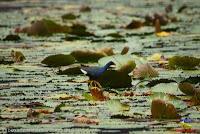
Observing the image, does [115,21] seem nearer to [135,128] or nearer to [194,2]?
[194,2]

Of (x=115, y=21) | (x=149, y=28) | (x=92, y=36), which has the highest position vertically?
(x=115, y=21)

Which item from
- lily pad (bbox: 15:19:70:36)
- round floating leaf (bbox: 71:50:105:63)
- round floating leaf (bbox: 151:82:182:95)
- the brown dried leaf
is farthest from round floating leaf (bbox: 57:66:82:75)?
lily pad (bbox: 15:19:70:36)

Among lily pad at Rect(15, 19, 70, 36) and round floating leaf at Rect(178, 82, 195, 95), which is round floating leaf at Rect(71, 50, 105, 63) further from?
lily pad at Rect(15, 19, 70, 36)

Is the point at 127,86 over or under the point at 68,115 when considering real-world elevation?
over

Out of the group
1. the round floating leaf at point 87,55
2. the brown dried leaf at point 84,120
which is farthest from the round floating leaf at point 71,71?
the brown dried leaf at point 84,120

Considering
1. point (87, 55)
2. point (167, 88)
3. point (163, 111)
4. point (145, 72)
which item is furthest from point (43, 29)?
point (163, 111)

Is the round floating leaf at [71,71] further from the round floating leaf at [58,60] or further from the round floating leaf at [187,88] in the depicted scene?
the round floating leaf at [187,88]

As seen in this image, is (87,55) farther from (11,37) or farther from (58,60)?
(11,37)

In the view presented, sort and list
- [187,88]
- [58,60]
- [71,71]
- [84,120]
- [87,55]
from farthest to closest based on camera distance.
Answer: [87,55], [58,60], [71,71], [187,88], [84,120]

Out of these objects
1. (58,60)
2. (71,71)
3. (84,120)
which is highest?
(58,60)

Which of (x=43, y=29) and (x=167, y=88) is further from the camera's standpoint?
(x=43, y=29)

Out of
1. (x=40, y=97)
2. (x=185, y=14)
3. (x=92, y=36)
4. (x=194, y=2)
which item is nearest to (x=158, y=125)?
(x=40, y=97)
